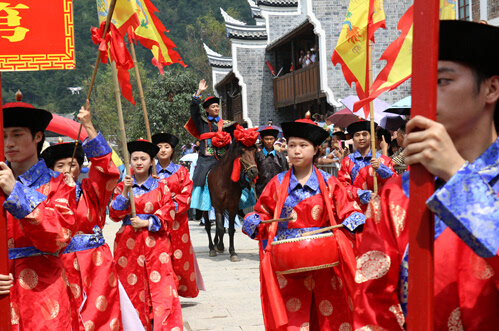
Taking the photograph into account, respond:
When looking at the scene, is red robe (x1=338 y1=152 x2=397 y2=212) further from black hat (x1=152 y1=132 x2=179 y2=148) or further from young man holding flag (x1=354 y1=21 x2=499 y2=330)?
young man holding flag (x1=354 y1=21 x2=499 y2=330)

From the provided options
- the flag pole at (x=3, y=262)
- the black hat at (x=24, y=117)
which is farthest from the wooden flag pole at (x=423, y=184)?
the black hat at (x=24, y=117)

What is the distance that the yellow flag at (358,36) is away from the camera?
5617 millimetres

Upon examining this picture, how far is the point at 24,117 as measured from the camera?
133 inches

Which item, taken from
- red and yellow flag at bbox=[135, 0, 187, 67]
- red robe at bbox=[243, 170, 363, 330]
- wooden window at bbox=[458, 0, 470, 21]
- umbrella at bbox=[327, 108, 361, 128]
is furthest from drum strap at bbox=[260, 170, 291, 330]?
wooden window at bbox=[458, 0, 470, 21]

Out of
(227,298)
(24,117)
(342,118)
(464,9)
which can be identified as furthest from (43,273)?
(464,9)

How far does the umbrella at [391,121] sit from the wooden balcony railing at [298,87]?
852 cm

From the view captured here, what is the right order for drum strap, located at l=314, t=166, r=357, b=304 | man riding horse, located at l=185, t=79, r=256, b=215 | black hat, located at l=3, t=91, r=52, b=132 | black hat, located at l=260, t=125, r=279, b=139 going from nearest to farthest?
black hat, located at l=3, t=91, r=52, b=132
drum strap, located at l=314, t=166, r=357, b=304
black hat, located at l=260, t=125, r=279, b=139
man riding horse, located at l=185, t=79, r=256, b=215

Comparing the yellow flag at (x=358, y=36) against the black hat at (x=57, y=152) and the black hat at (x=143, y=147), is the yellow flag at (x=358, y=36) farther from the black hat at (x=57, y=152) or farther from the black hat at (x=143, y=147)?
the black hat at (x=57, y=152)

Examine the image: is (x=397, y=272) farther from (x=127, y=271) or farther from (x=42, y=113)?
(x=127, y=271)

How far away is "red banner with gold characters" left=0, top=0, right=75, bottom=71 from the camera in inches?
112

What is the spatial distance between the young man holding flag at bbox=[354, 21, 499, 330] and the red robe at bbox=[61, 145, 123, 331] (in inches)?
93.5

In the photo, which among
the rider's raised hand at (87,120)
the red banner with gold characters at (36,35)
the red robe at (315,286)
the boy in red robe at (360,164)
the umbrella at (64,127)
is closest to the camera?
the red banner with gold characters at (36,35)

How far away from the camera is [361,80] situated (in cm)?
552

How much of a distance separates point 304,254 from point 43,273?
1666 millimetres
